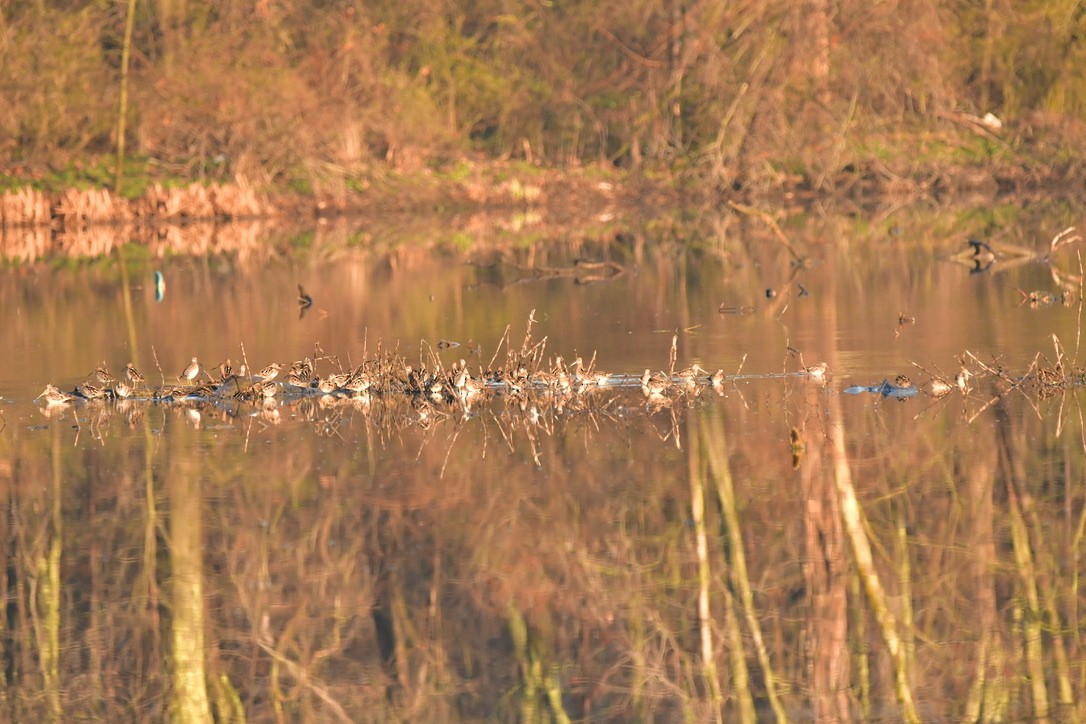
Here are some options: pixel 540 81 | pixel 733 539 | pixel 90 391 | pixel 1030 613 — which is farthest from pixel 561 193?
pixel 1030 613

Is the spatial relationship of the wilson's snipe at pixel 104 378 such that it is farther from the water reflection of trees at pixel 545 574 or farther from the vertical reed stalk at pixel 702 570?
the vertical reed stalk at pixel 702 570

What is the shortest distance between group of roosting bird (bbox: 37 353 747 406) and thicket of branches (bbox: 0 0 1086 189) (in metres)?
24.0

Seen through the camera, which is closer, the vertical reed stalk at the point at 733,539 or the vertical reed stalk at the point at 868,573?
the vertical reed stalk at the point at 868,573

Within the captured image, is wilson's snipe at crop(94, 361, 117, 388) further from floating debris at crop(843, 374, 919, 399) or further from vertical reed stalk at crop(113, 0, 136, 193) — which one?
vertical reed stalk at crop(113, 0, 136, 193)

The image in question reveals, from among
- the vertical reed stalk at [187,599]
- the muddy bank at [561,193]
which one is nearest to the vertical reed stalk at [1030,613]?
the vertical reed stalk at [187,599]

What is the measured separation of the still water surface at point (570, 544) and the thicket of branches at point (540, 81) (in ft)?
73.8

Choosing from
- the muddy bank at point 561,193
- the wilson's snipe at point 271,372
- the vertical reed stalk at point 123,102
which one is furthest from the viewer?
the muddy bank at point 561,193

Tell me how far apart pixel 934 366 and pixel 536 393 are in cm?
265

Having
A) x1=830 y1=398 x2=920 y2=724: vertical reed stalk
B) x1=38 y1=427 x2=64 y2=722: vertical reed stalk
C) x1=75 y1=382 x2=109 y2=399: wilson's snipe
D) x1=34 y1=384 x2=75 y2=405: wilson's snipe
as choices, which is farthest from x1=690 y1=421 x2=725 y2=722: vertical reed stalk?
x1=34 y1=384 x2=75 y2=405: wilson's snipe

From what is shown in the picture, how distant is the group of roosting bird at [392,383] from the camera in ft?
40.4

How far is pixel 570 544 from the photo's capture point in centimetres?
792

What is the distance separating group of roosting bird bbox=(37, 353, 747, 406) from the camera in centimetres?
1231

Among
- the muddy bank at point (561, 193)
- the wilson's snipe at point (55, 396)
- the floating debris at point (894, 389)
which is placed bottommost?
the floating debris at point (894, 389)

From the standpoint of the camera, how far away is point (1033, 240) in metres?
25.8
